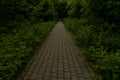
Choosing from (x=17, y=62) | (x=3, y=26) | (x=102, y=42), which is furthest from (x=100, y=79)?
(x=3, y=26)

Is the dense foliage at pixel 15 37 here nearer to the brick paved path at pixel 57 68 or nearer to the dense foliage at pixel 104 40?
the brick paved path at pixel 57 68

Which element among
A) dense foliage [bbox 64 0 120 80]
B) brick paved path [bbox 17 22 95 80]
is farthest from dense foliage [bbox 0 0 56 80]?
dense foliage [bbox 64 0 120 80]

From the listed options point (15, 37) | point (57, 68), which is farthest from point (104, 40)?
point (15, 37)

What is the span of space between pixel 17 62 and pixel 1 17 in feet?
24.0

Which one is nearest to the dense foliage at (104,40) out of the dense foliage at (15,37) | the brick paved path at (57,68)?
the brick paved path at (57,68)

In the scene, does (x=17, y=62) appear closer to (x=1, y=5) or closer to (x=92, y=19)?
(x=1, y=5)

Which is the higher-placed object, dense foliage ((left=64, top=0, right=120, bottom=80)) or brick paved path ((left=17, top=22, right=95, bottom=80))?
dense foliage ((left=64, top=0, right=120, bottom=80))

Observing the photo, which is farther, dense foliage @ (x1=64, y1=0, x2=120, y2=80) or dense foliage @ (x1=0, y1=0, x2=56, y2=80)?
dense foliage @ (x1=0, y1=0, x2=56, y2=80)

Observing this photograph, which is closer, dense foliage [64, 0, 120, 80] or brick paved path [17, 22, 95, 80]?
dense foliage [64, 0, 120, 80]

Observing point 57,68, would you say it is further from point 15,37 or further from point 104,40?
point 15,37

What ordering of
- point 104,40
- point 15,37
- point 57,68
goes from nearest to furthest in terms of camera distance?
point 57,68
point 104,40
point 15,37

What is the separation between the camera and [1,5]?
1101 centimetres

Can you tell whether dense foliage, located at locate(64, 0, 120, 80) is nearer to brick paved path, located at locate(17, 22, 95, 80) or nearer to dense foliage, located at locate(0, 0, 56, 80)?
brick paved path, located at locate(17, 22, 95, 80)

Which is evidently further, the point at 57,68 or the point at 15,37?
the point at 15,37
